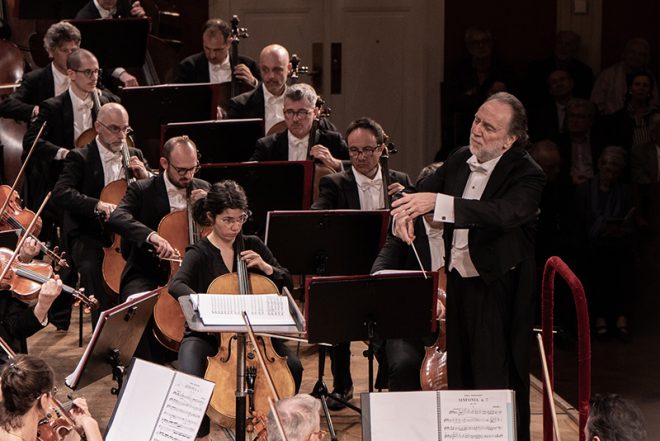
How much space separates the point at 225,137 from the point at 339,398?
1596 mm

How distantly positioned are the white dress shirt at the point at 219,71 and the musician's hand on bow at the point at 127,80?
1.50ft

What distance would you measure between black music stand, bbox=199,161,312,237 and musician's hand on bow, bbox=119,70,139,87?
1.67 metres

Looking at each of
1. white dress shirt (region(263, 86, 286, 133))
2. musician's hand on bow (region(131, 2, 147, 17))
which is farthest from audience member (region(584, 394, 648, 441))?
musician's hand on bow (region(131, 2, 147, 17))

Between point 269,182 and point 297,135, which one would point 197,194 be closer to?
point 269,182

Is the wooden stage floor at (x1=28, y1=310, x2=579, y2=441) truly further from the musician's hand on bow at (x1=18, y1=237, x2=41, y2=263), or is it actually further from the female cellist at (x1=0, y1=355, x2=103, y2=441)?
the female cellist at (x1=0, y1=355, x2=103, y2=441)

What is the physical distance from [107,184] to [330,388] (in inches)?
57.8

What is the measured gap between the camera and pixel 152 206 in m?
5.14

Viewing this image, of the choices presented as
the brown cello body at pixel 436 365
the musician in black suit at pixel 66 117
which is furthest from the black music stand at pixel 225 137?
the brown cello body at pixel 436 365

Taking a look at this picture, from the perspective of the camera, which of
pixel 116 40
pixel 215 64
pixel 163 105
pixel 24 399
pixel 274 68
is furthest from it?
pixel 215 64

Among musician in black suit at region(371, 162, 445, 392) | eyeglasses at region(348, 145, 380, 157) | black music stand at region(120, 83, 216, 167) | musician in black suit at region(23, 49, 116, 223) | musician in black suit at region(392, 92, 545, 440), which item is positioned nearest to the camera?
musician in black suit at region(392, 92, 545, 440)

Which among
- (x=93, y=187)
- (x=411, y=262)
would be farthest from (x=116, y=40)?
(x=411, y=262)

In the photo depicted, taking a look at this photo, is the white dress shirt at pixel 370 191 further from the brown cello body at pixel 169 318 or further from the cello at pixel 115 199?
the cello at pixel 115 199

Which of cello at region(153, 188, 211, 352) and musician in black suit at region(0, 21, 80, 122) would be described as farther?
musician in black suit at region(0, 21, 80, 122)

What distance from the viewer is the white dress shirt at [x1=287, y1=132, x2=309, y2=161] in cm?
581
